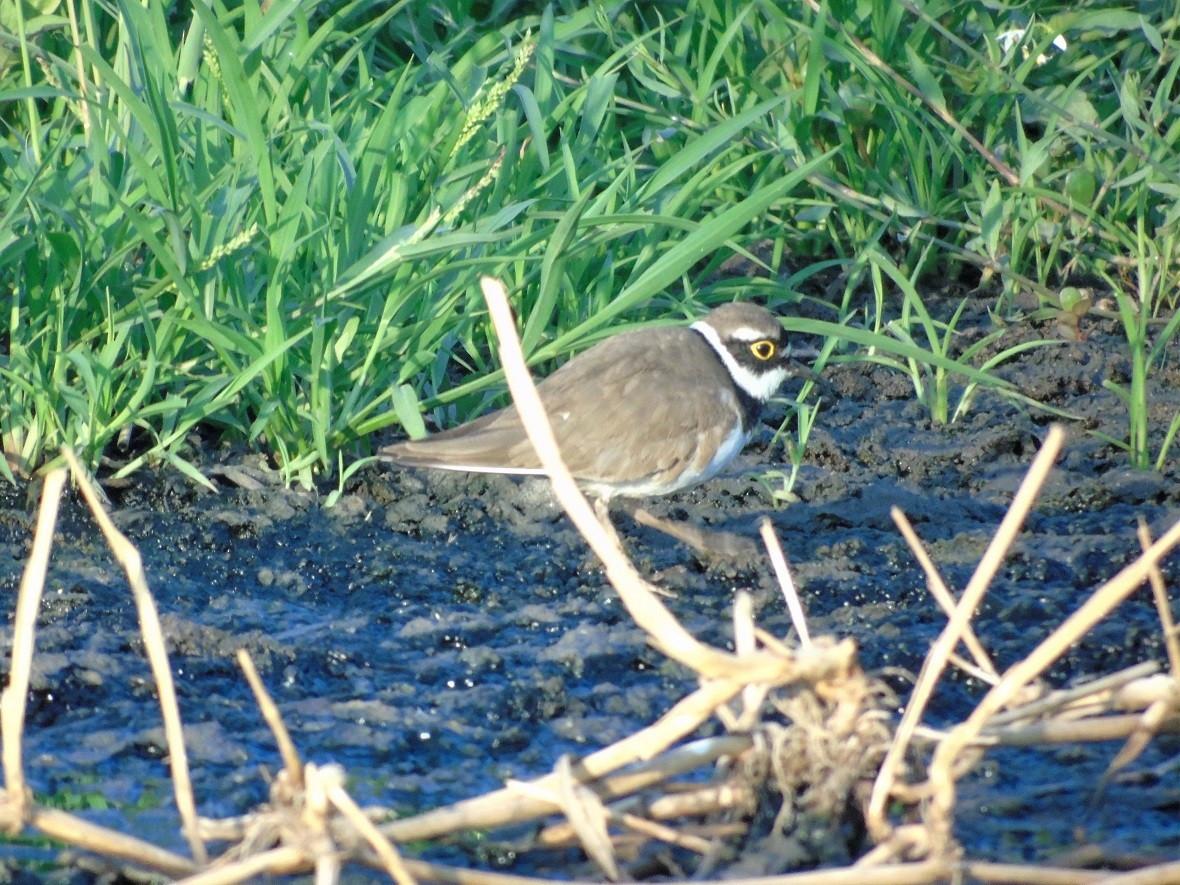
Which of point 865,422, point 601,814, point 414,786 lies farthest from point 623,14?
point 601,814

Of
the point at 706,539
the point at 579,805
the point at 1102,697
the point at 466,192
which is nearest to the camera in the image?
the point at 579,805

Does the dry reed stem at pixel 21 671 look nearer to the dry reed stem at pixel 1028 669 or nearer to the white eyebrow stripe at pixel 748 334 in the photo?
the dry reed stem at pixel 1028 669

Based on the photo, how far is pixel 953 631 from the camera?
2551mm

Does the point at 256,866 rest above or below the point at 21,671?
below

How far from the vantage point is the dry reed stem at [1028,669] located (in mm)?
2441

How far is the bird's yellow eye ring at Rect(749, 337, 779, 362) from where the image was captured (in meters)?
5.16

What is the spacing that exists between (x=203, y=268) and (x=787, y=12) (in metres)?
3.13

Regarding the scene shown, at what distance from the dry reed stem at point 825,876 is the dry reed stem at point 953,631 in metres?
0.10

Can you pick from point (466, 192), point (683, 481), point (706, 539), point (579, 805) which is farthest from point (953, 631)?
point (466, 192)

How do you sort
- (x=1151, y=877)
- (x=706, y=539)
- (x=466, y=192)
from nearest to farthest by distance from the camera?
1. (x=1151, y=877)
2. (x=706, y=539)
3. (x=466, y=192)

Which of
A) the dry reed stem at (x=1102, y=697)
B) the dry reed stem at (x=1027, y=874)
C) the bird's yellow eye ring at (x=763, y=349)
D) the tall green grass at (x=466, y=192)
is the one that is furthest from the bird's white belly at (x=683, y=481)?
the dry reed stem at (x=1027, y=874)

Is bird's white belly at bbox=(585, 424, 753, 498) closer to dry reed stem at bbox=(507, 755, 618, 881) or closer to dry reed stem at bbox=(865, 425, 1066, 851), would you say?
dry reed stem at bbox=(865, 425, 1066, 851)

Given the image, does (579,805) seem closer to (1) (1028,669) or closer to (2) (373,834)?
(2) (373,834)

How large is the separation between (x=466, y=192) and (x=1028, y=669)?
2.99 meters
